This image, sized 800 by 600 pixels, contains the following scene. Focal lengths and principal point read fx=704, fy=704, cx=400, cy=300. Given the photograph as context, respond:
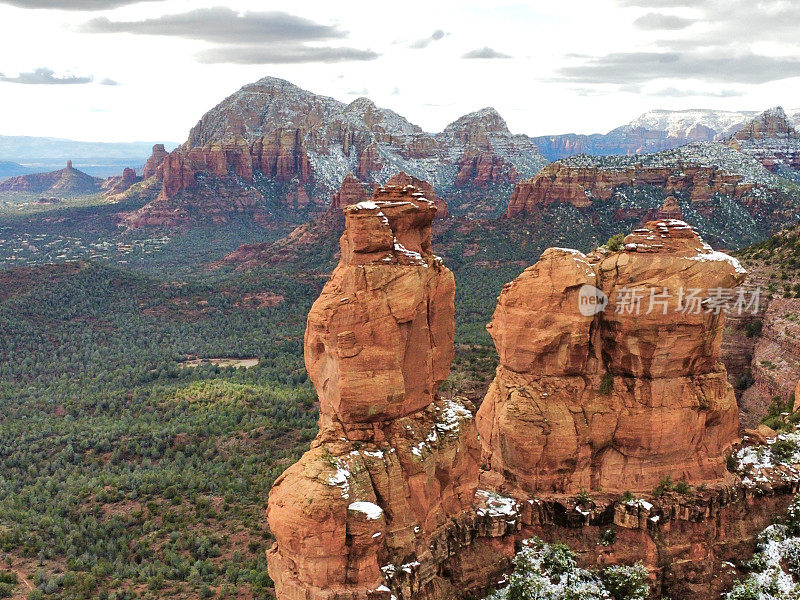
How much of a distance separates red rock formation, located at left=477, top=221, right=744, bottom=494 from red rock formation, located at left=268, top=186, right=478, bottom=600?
4273 mm

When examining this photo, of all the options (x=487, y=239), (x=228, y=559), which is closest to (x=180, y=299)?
(x=487, y=239)

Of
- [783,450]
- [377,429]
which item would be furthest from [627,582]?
[377,429]

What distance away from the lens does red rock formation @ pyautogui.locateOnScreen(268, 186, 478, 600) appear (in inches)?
1044

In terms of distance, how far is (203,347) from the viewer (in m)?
102

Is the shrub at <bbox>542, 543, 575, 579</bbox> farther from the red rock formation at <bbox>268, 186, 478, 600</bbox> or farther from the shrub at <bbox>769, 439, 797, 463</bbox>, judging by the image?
the shrub at <bbox>769, 439, 797, 463</bbox>

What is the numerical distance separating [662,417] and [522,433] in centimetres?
680

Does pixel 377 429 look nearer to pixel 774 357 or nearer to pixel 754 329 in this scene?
pixel 774 357

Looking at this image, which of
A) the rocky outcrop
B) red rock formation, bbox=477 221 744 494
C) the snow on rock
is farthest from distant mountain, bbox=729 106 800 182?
the snow on rock

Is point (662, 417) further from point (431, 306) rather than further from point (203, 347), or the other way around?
point (203, 347)

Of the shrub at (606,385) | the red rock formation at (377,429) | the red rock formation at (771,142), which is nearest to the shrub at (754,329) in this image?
the shrub at (606,385)

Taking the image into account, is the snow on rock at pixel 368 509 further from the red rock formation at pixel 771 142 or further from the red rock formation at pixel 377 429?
the red rock formation at pixel 771 142

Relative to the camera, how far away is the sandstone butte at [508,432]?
27.6 m

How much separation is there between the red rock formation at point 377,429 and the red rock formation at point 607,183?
121359 mm

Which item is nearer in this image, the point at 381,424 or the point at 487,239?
the point at 381,424
